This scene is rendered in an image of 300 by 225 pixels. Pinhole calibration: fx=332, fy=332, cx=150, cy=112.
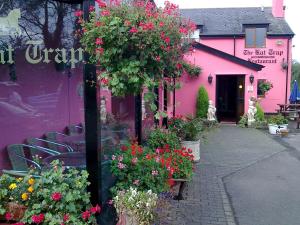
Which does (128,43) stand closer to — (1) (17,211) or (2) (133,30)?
(2) (133,30)

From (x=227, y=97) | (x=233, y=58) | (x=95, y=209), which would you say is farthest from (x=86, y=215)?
(x=227, y=97)

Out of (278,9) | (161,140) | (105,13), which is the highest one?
(278,9)

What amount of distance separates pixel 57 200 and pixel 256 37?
1828 cm

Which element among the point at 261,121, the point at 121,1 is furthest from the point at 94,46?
the point at 261,121

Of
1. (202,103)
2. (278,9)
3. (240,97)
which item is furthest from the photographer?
(278,9)

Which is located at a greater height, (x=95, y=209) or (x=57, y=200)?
(x=57, y=200)

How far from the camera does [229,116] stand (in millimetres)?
18453

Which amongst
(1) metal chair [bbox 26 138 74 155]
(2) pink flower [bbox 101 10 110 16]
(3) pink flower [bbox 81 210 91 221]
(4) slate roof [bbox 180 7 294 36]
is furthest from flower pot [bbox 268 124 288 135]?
(2) pink flower [bbox 101 10 110 16]

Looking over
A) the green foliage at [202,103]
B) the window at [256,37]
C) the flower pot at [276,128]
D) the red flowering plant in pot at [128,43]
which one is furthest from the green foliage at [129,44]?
the window at [256,37]

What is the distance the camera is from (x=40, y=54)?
13.1 feet

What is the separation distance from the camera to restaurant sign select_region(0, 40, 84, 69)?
385cm

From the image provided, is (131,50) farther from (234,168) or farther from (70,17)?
(234,168)

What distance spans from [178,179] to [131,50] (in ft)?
8.27

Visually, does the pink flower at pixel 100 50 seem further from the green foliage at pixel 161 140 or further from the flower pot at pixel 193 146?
the flower pot at pixel 193 146
